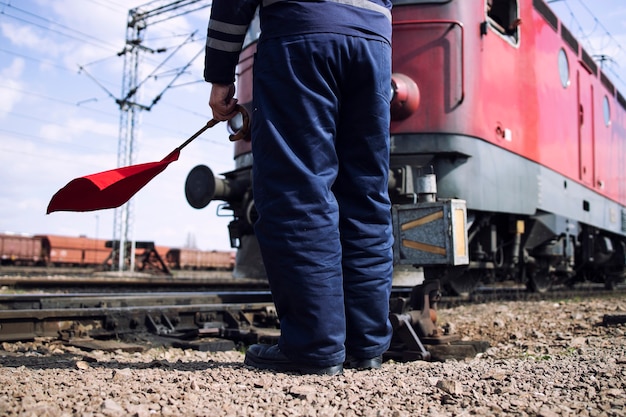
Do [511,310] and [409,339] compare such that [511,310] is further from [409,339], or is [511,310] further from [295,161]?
[295,161]

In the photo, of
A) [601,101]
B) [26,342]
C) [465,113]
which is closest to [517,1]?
[465,113]

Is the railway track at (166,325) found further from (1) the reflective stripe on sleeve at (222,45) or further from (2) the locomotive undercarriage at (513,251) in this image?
(1) the reflective stripe on sleeve at (222,45)

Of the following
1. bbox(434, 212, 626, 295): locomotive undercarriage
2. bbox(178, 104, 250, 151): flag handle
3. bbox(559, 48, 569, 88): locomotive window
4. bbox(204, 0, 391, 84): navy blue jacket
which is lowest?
bbox(434, 212, 626, 295): locomotive undercarriage

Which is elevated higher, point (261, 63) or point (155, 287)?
point (261, 63)

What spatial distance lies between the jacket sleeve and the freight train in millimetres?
2101

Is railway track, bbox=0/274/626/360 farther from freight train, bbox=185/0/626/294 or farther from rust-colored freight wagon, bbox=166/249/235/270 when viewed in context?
rust-colored freight wagon, bbox=166/249/235/270

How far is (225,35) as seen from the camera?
89.0 inches

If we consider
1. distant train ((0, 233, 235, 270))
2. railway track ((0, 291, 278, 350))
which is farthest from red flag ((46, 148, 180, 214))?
distant train ((0, 233, 235, 270))

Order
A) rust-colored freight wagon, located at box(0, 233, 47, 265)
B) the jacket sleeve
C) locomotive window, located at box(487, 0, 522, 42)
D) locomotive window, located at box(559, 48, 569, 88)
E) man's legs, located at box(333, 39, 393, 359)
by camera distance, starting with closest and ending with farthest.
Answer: the jacket sleeve < man's legs, located at box(333, 39, 393, 359) < locomotive window, located at box(487, 0, 522, 42) < locomotive window, located at box(559, 48, 569, 88) < rust-colored freight wagon, located at box(0, 233, 47, 265)

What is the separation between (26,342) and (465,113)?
4.02m

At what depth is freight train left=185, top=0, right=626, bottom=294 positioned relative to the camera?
18.0ft

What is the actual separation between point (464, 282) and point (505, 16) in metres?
2.86

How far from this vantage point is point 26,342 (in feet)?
12.4

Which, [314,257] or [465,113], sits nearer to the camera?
[314,257]
